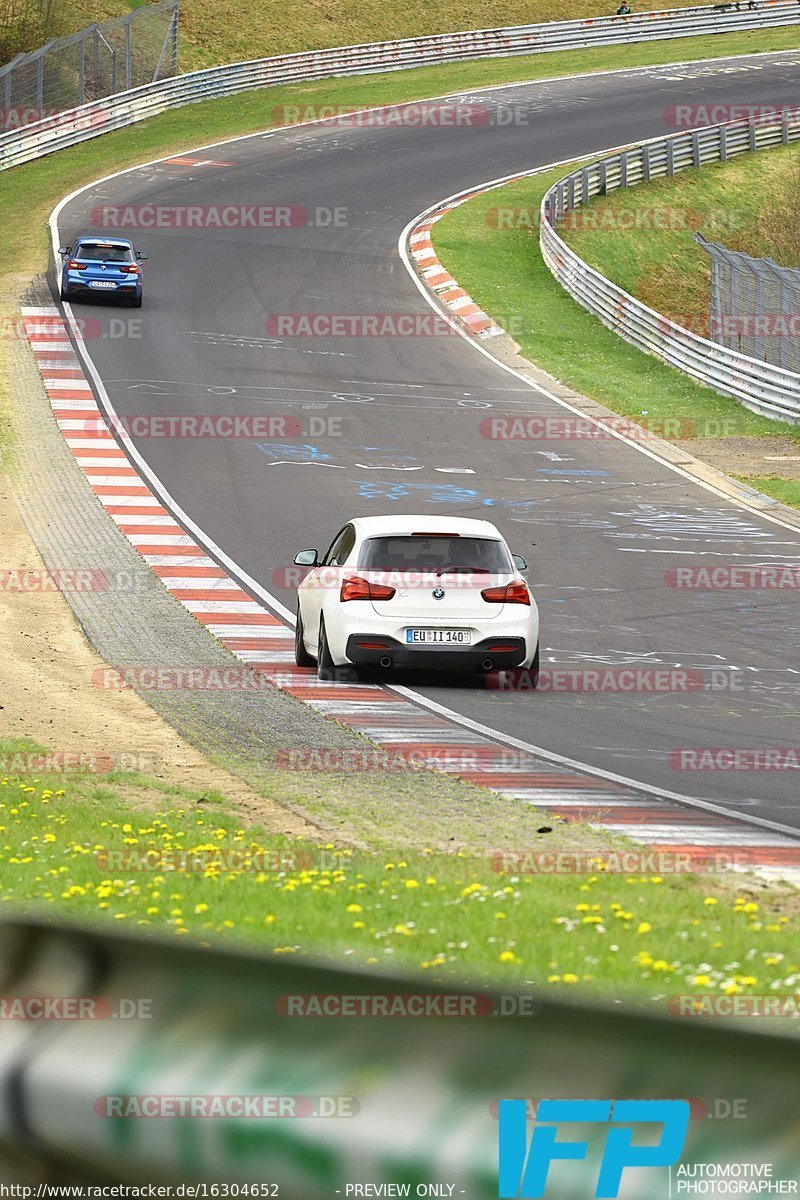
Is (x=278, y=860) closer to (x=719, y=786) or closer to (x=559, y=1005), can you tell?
(x=719, y=786)

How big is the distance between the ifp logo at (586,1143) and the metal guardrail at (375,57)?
5731 centimetres

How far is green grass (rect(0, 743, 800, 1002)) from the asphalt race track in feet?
9.25

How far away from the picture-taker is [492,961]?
6.55 m

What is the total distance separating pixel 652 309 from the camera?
147 feet

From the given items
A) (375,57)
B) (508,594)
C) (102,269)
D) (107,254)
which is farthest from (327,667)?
(375,57)

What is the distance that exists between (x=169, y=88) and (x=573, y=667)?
53.7 meters

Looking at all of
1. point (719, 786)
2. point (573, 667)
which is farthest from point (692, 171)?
point (719, 786)

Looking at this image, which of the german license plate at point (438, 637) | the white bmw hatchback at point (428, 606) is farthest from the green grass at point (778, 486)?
the german license plate at point (438, 637)

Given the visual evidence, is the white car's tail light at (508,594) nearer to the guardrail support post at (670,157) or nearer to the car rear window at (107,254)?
the car rear window at (107,254)

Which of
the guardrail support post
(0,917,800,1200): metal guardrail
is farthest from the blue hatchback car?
(0,917,800,1200): metal guardrail

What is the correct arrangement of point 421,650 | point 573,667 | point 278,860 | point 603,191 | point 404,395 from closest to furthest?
point 278,860, point 421,650, point 573,667, point 404,395, point 603,191

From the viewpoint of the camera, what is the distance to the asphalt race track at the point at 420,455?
15.0m

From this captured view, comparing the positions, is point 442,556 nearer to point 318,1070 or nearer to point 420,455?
point 318,1070

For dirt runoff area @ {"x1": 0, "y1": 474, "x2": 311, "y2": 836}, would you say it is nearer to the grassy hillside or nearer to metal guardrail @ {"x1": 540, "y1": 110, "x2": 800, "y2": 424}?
metal guardrail @ {"x1": 540, "y1": 110, "x2": 800, "y2": 424}
